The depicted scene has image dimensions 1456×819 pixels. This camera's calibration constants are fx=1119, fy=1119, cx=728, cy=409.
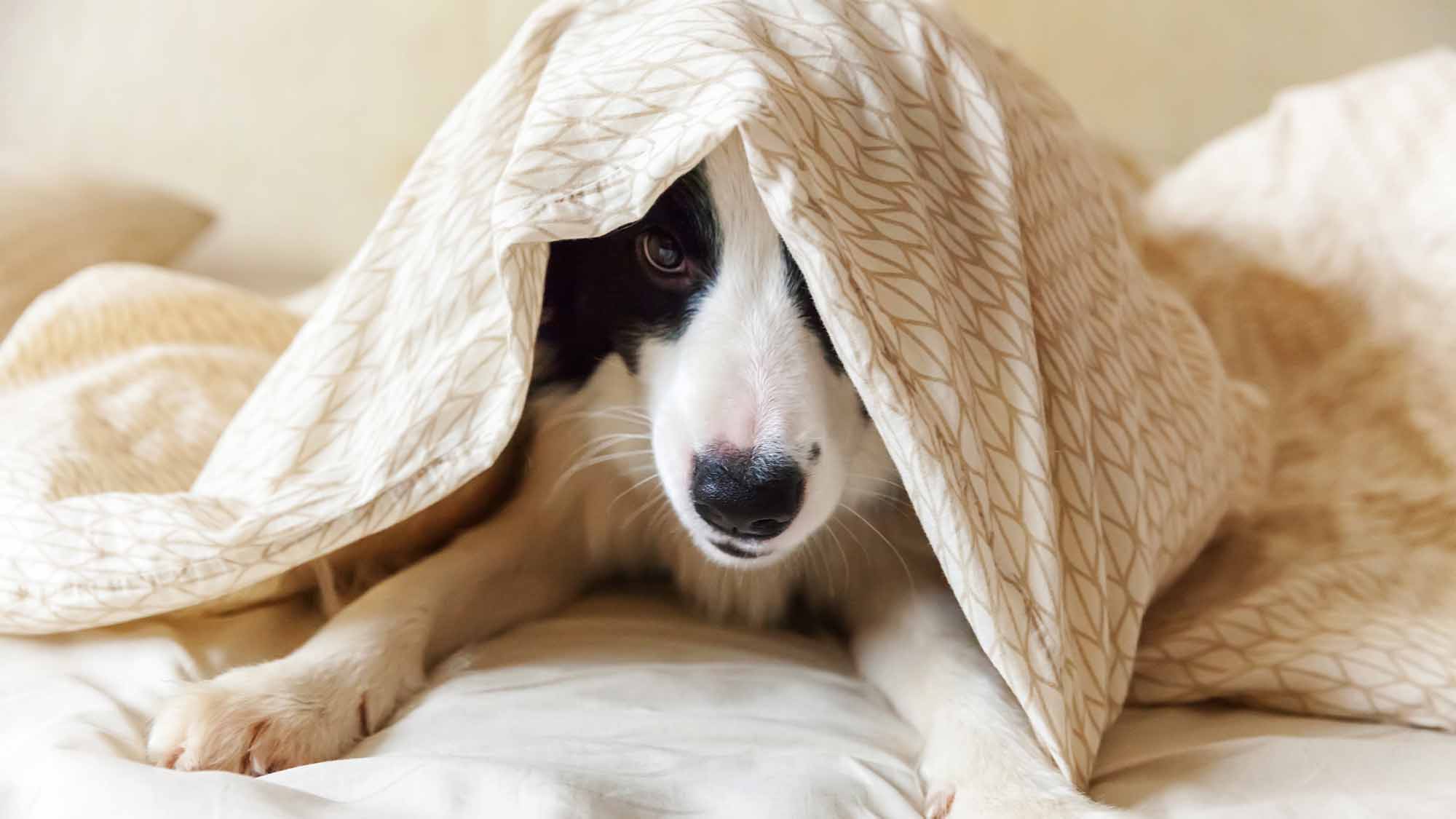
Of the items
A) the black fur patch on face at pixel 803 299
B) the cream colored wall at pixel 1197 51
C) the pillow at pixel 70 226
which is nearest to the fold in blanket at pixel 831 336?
the black fur patch on face at pixel 803 299

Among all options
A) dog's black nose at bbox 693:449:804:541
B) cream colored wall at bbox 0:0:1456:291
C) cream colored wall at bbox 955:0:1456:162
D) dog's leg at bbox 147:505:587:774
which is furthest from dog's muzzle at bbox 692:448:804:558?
cream colored wall at bbox 955:0:1456:162

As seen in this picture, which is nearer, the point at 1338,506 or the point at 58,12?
the point at 1338,506

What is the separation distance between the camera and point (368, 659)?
0.94 m

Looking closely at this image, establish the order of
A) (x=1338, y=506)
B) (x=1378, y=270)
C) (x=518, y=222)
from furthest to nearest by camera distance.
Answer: (x=1378, y=270)
(x=1338, y=506)
(x=518, y=222)

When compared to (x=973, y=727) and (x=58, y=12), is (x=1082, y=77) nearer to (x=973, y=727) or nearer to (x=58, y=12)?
(x=973, y=727)

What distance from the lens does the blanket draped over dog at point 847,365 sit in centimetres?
78

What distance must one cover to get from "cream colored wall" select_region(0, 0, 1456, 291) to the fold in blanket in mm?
1097

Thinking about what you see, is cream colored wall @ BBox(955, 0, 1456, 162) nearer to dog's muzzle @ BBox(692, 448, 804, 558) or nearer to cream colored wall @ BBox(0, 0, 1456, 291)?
cream colored wall @ BBox(0, 0, 1456, 291)

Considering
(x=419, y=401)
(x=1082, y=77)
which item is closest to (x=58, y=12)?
(x=419, y=401)

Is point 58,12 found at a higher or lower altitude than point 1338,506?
higher

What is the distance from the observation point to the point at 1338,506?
126 centimetres

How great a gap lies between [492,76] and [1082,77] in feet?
5.16

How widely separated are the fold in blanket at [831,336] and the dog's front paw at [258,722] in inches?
3.8

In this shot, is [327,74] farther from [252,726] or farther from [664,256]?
[252,726]
